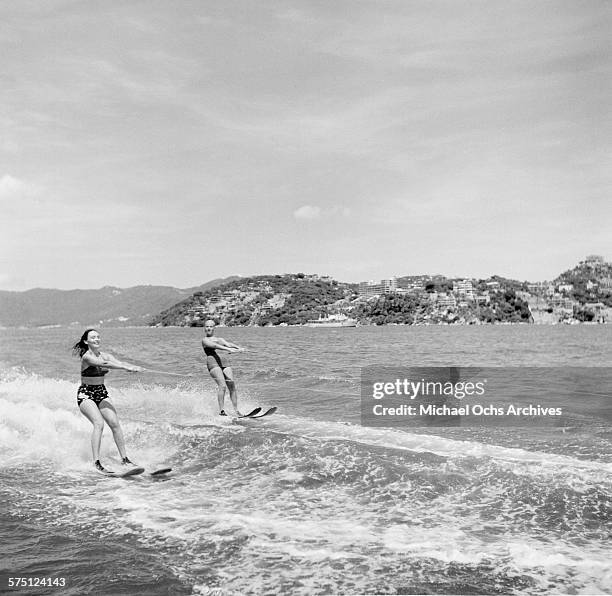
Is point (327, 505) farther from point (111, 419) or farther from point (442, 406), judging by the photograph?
point (442, 406)

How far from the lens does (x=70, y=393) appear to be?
67.6 feet

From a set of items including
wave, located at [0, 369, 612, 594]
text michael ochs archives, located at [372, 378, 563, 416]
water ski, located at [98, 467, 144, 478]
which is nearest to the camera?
wave, located at [0, 369, 612, 594]

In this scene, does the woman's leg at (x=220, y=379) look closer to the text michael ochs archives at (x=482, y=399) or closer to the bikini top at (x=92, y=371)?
the text michael ochs archives at (x=482, y=399)

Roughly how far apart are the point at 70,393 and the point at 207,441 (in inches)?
380

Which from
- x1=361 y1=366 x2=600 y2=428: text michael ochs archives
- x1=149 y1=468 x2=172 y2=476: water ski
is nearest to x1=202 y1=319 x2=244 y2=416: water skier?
x1=361 y1=366 x2=600 y2=428: text michael ochs archives

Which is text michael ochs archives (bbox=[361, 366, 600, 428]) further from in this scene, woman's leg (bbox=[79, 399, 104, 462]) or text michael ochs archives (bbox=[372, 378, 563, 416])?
woman's leg (bbox=[79, 399, 104, 462])

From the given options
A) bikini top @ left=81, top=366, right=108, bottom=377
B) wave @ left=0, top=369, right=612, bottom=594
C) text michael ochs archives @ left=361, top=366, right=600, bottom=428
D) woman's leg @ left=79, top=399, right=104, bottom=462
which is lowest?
text michael ochs archives @ left=361, top=366, right=600, bottom=428

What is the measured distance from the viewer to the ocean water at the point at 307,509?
608 cm

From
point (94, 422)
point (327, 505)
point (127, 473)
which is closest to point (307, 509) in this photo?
point (327, 505)

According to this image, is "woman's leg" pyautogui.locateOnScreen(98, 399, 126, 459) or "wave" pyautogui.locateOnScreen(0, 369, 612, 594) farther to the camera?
"woman's leg" pyautogui.locateOnScreen(98, 399, 126, 459)

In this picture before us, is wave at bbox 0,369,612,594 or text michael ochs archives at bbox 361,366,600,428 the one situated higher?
wave at bbox 0,369,612,594

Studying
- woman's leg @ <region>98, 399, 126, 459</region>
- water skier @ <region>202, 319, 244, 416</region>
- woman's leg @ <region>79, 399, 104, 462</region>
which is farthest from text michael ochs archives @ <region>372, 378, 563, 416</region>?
woman's leg @ <region>79, 399, 104, 462</region>

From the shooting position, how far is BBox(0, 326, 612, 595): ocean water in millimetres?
6078

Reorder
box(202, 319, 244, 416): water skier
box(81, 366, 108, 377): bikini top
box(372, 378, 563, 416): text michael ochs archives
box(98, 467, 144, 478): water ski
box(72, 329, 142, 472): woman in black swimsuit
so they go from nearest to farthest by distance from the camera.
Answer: box(98, 467, 144, 478): water ski → box(72, 329, 142, 472): woman in black swimsuit → box(81, 366, 108, 377): bikini top → box(202, 319, 244, 416): water skier → box(372, 378, 563, 416): text michael ochs archives
